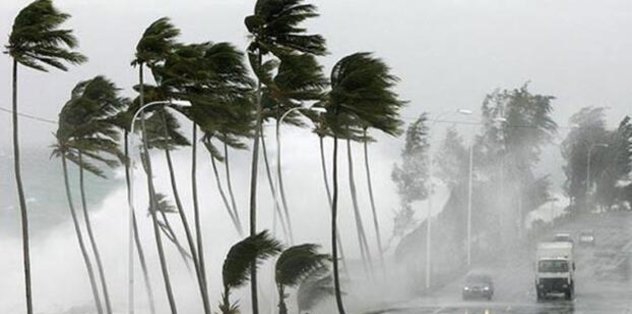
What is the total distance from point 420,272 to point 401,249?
32.5 feet

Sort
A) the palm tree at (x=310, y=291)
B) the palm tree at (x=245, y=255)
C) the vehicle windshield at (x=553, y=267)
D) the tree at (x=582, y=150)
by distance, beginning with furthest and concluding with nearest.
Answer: the tree at (x=582, y=150), the vehicle windshield at (x=553, y=267), the palm tree at (x=310, y=291), the palm tree at (x=245, y=255)

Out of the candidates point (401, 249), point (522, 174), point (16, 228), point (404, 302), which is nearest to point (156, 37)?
point (404, 302)

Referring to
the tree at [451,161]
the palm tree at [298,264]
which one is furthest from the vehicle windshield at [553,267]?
the tree at [451,161]

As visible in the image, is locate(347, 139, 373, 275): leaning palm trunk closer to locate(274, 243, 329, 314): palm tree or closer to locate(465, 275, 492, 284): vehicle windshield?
locate(465, 275, 492, 284): vehicle windshield

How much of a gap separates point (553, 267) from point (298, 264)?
2639cm

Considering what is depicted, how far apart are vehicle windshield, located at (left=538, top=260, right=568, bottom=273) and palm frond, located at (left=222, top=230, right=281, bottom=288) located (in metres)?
30.7

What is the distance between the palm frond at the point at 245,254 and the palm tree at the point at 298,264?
3.82 metres

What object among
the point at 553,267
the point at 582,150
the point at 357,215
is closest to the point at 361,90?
the point at 553,267

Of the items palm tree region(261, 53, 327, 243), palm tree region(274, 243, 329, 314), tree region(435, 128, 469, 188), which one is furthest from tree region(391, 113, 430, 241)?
palm tree region(274, 243, 329, 314)

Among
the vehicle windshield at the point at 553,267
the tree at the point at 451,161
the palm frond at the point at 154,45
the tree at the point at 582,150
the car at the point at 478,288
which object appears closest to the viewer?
the palm frond at the point at 154,45

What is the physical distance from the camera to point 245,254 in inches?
1109

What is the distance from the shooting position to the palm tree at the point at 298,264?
108ft

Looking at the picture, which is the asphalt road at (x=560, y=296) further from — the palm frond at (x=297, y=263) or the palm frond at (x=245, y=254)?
the palm frond at (x=245, y=254)

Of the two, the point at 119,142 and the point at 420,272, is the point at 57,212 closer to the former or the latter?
the point at 420,272
